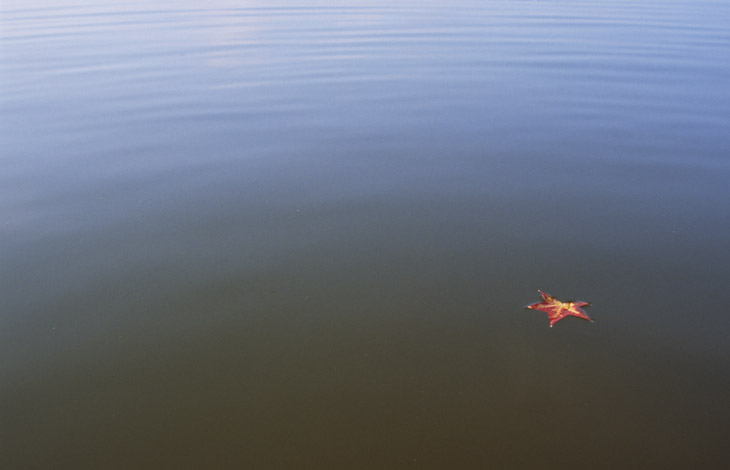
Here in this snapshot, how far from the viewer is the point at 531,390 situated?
106 inches

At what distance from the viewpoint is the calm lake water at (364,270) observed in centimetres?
254

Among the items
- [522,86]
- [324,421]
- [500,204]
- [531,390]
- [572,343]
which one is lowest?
[324,421]

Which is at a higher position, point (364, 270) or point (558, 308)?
point (364, 270)

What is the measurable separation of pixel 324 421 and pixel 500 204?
7.38 feet

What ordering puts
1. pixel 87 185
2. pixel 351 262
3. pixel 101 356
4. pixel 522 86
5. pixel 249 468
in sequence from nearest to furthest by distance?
pixel 249 468 < pixel 101 356 < pixel 351 262 < pixel 87 185 < pixel 522 86

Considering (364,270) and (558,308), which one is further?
(364,270)

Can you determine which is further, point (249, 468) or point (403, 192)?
point (403, 192)

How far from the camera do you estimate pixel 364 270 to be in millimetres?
3508

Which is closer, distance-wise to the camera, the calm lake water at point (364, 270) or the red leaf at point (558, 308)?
the calm lake water at point (364, 270)

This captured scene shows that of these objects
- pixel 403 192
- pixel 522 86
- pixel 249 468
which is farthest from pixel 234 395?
pixel 522 86

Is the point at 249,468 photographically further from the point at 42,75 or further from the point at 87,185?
the point at 42,75

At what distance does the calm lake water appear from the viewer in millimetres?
2535

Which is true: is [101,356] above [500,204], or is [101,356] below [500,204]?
below

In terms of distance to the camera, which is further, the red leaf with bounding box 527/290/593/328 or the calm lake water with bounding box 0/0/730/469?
the red leaf with bounding box 527/290/593/328
